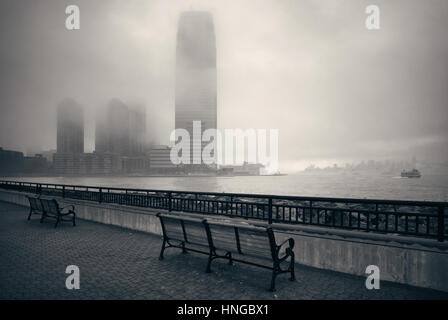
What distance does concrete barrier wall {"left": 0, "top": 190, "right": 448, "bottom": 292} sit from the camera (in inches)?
206

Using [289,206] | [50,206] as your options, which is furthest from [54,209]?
[289,206]

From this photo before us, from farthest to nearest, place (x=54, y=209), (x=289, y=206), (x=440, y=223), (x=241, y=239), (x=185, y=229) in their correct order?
(x=54, y=209), (x=289, y=206), (x=185, y=229), (x=241, y=239), (x=440, y=223)

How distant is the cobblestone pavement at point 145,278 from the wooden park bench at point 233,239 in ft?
1.08

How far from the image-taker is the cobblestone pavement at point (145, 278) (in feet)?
16.3

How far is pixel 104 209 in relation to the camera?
11602mm

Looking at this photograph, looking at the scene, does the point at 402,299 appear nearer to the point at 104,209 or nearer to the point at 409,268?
the point at 409,268

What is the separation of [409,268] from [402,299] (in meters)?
0.82

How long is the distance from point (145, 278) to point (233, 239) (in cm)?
187

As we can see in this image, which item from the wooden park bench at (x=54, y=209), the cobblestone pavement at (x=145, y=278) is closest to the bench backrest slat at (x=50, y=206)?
the wooden park bench at (x=54, y=209)

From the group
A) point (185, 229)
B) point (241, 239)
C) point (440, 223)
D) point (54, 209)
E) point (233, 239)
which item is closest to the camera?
point (440, 223)

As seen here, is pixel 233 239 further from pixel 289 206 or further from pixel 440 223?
pixel 440 223

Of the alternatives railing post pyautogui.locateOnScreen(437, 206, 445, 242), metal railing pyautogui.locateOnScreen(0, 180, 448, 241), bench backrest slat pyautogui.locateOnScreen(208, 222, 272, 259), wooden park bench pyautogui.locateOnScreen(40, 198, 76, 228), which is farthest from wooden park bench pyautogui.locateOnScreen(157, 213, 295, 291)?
wooden park bench pyautogui.locateOnScreen(40, 198, 76, 228)

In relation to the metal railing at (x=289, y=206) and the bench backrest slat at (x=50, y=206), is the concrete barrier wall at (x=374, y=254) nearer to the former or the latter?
the metal railing at (x=289, y=206)

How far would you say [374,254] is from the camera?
5.80 m
